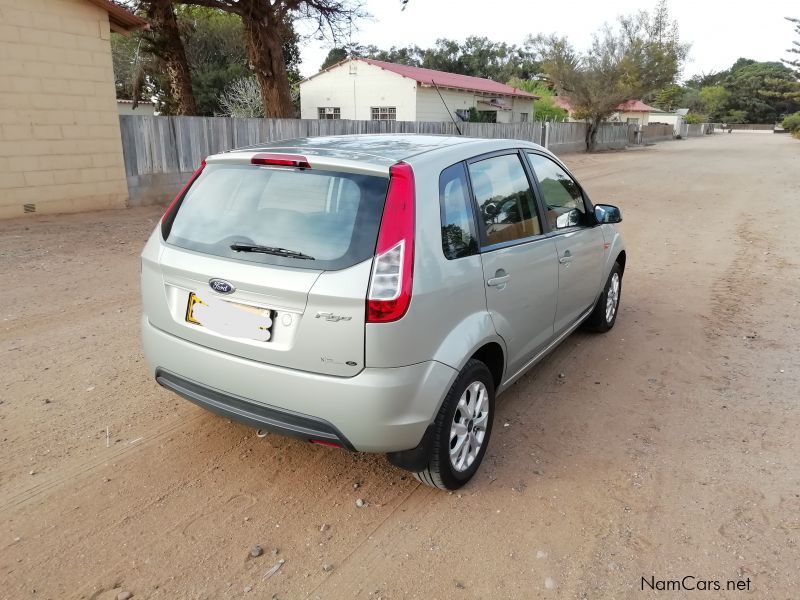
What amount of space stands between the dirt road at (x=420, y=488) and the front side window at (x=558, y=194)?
122cm

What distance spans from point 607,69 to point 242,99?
21.4 metres

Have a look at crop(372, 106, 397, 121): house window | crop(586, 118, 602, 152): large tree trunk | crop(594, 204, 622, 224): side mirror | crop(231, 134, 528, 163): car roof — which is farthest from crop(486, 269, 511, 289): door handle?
crop(586, 118, 602, 152): large tree trunk

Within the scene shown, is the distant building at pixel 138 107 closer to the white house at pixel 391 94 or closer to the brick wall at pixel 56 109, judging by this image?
the white house at pixel 391 94

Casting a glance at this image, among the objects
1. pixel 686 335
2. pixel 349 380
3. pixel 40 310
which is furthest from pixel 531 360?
pixel 40 310

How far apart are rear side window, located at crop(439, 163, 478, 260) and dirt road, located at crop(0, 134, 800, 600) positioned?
127cm

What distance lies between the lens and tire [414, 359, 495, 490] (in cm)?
289

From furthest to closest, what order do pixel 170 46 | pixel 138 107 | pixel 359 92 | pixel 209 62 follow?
pixel 209 62
pixel 359 92
pixel 138 107
pixel 170 46

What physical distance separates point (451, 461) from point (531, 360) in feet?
3.73

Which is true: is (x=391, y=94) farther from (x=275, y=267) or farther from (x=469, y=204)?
(x=275, y=267)

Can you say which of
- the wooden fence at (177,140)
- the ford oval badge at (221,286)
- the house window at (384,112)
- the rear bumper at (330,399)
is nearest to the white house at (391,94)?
the house window at (384,112)

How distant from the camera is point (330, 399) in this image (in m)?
2.63

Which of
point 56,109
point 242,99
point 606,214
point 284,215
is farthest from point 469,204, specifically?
point 242,99

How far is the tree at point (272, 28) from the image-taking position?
1580 cm

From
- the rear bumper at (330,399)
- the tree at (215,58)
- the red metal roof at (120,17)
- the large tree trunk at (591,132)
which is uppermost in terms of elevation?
the tree at (215,58)
